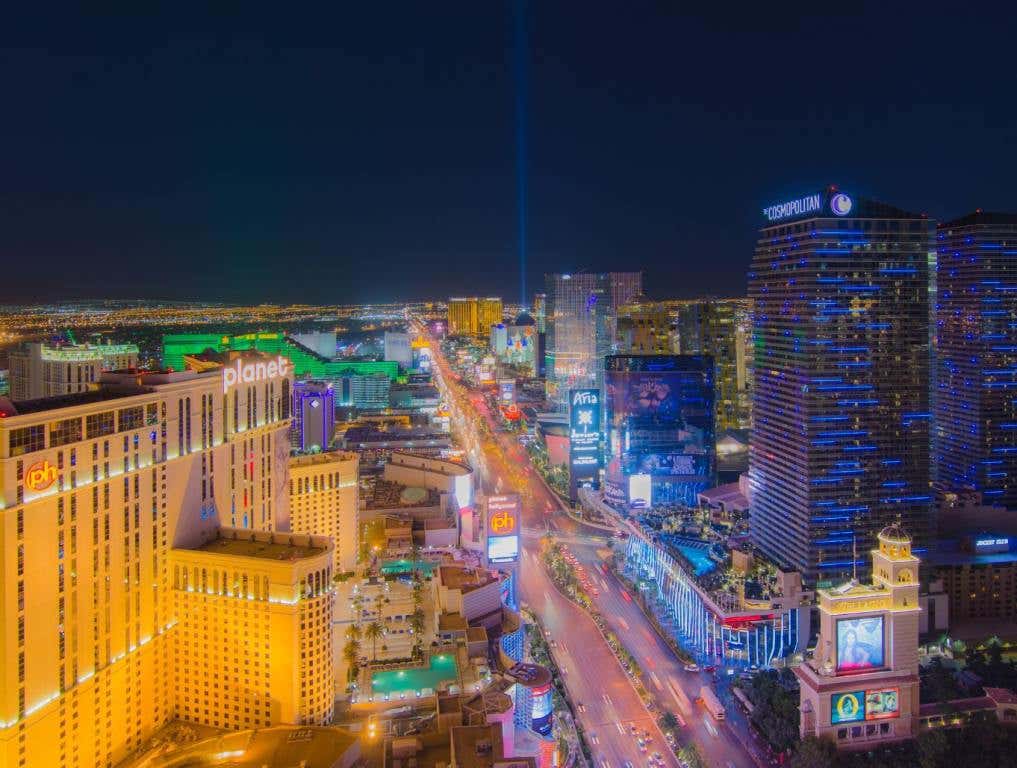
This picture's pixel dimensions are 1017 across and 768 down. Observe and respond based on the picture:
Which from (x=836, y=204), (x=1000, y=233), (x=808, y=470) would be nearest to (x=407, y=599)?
(x=808, y=470)

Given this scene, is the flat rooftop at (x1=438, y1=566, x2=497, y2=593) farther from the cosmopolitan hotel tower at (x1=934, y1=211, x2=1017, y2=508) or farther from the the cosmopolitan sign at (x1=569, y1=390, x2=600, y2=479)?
the cosmopolitan hotel tower at (x1=934, y1=211, x2=1017, y2=508)

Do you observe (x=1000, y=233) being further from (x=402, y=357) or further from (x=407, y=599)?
(x=402, y=357)

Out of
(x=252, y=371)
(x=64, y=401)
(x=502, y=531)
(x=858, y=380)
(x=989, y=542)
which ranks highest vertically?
(x=252, y=371)

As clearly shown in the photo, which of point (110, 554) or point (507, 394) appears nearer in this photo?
point (110, 554)

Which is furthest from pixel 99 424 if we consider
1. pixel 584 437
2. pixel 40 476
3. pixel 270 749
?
pixel 584 437

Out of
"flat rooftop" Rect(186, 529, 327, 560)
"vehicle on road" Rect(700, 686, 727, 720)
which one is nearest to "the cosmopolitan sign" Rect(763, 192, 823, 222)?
"vehicle on road" Rect(700, 686, 727, 720)

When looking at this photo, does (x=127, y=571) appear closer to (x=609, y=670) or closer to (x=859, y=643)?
(x=609, y=670)
